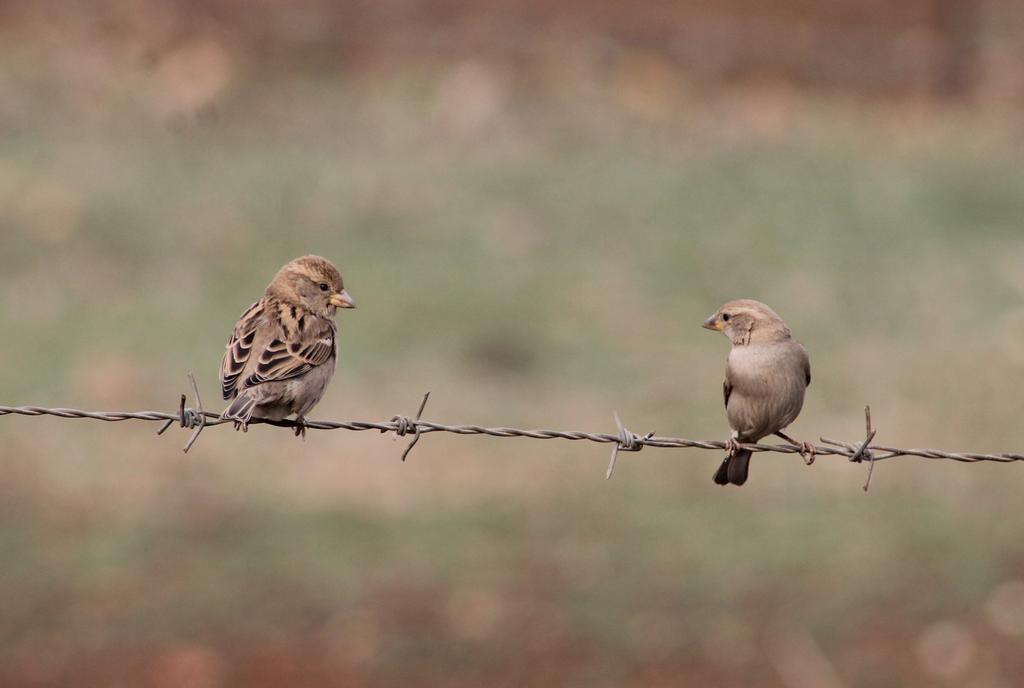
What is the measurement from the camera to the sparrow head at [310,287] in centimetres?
823

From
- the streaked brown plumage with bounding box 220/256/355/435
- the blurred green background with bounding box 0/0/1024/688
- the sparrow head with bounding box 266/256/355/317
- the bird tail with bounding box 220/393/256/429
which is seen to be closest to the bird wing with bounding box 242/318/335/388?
the streaked brown plumage with bounding box 220/256/355/435

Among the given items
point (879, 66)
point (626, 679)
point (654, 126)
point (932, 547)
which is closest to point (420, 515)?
point (626, 679)

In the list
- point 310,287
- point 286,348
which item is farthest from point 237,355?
point 310,287

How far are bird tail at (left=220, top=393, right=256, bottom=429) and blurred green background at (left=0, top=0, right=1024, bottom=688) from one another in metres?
5.60

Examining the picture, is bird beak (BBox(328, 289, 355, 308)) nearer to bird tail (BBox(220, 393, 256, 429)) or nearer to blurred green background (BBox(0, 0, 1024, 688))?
bird tail (BBox(220, 393, 256, 429))

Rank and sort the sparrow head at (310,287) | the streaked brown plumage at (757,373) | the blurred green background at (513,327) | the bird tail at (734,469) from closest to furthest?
the streaked brown plumage at (757,373), the bird tail at (734,469), the sparrow head at (310,287), the blurred green background at (513,327)

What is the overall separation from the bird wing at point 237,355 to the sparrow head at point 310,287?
335mm

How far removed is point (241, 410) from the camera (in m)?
7.14

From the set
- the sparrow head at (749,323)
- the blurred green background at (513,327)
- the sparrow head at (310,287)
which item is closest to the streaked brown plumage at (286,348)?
the sparrow head at (310,287)

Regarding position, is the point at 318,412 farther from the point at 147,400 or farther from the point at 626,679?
the point at 626,679

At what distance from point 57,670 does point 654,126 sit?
19353 mm

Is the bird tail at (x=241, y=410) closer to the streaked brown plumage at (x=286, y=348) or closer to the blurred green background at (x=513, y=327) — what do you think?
the streaked brown plumage at (x=286, y=348)

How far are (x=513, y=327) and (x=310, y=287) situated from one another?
13184mm

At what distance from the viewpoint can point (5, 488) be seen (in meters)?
15.7
